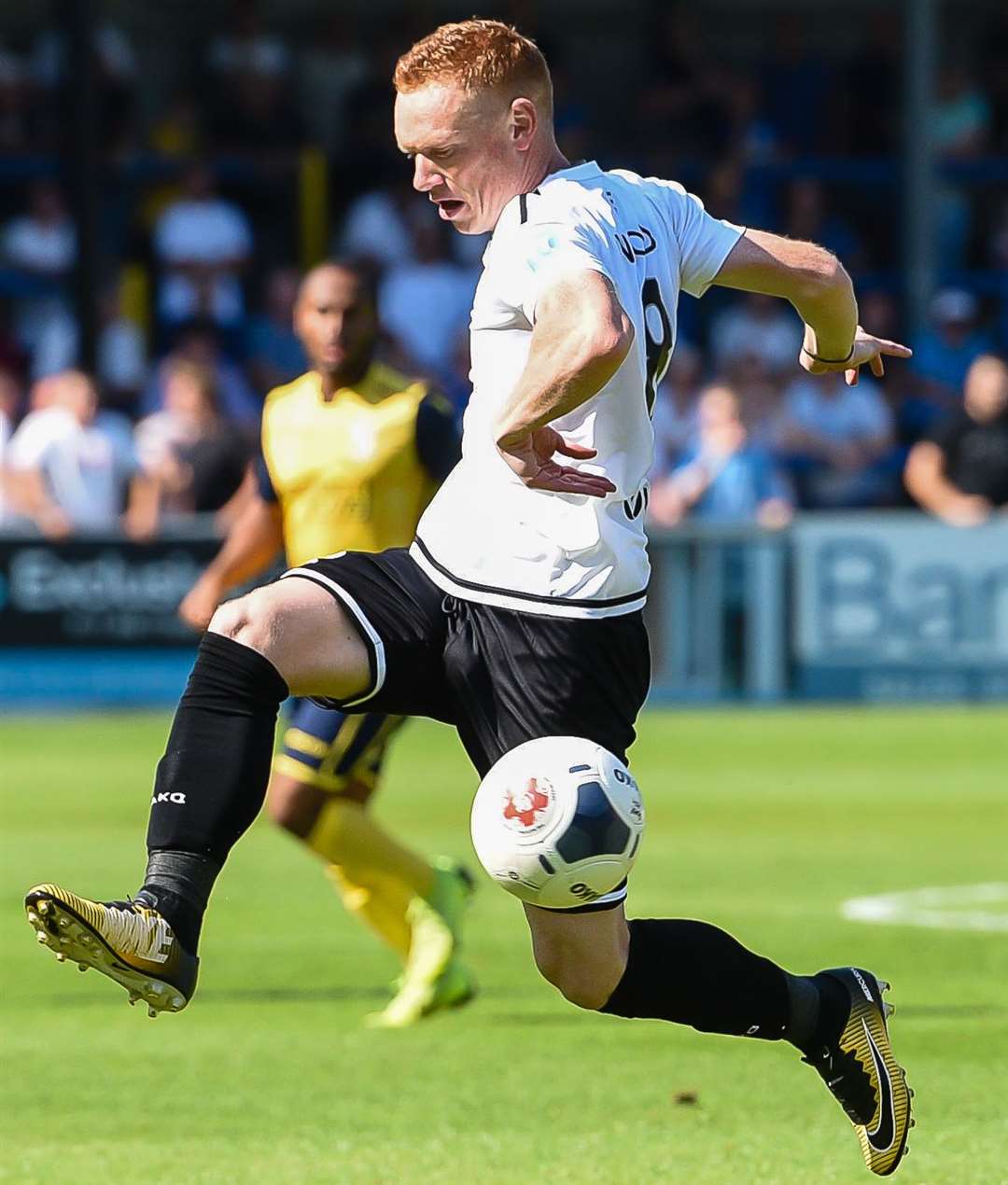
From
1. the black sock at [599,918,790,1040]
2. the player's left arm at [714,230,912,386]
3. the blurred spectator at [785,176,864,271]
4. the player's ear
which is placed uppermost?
the blurred spectator at [785,176,864,271]

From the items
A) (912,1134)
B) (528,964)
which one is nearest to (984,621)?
(528,964)

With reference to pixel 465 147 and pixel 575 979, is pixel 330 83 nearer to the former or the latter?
pixel 465 147

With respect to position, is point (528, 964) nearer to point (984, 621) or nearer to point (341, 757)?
point (341, 757)

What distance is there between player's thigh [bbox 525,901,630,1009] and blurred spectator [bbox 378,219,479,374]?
14723 mm

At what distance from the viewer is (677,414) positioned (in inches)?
743

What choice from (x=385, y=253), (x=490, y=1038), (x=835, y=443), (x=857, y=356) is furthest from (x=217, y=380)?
(x=857, y=356)

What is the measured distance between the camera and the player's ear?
16.5 ft

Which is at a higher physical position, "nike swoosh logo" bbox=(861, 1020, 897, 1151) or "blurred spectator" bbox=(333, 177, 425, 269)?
"blurred spectator" bbox=(333, 177, 425, 269)

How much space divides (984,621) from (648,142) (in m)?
7.79

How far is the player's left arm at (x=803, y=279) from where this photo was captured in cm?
528

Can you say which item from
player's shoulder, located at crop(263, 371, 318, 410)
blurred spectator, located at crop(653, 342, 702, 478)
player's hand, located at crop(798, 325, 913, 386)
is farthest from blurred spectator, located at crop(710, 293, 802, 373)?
player's hand, located at crop(798, 325, 913, 386)

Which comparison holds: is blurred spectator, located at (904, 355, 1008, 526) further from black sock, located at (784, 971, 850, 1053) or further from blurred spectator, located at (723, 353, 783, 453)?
black sock, located at (784, 971, 850, 1053)

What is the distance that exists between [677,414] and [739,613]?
1943mm

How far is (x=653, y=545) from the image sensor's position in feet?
57.5
